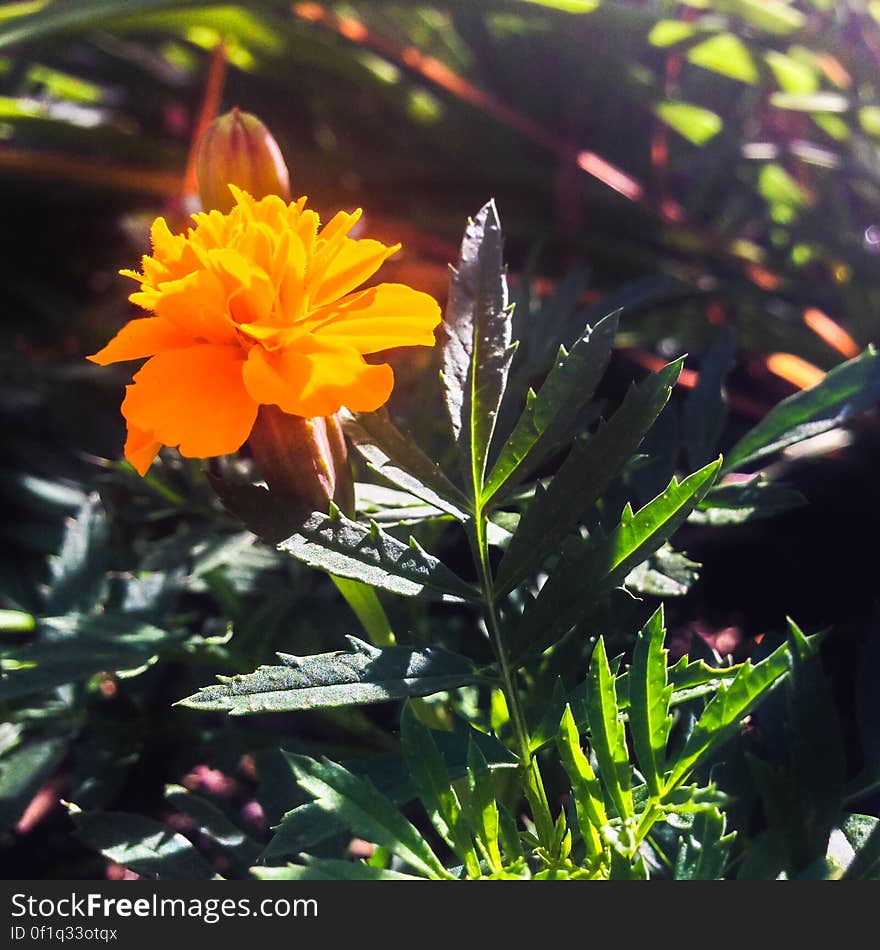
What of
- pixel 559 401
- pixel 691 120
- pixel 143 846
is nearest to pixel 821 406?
pixel 559 401

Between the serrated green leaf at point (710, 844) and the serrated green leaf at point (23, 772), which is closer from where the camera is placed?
the serrated green leaf at point (710, 844)

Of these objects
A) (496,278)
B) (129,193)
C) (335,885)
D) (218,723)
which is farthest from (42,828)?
(129,193)

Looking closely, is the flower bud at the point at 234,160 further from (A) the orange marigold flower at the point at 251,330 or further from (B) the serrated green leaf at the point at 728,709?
(B) the serrated green leaf at the point at 728,709

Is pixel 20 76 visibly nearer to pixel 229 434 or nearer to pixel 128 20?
pixel 128 20

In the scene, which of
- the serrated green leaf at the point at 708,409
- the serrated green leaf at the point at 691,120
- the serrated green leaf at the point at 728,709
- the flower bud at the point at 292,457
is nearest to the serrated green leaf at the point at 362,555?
the flower bud at the point at 292,457

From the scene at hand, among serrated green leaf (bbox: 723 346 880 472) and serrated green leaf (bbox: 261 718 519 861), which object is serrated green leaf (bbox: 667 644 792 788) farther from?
serrated green leaf (bbox: 723 346 880 472)
